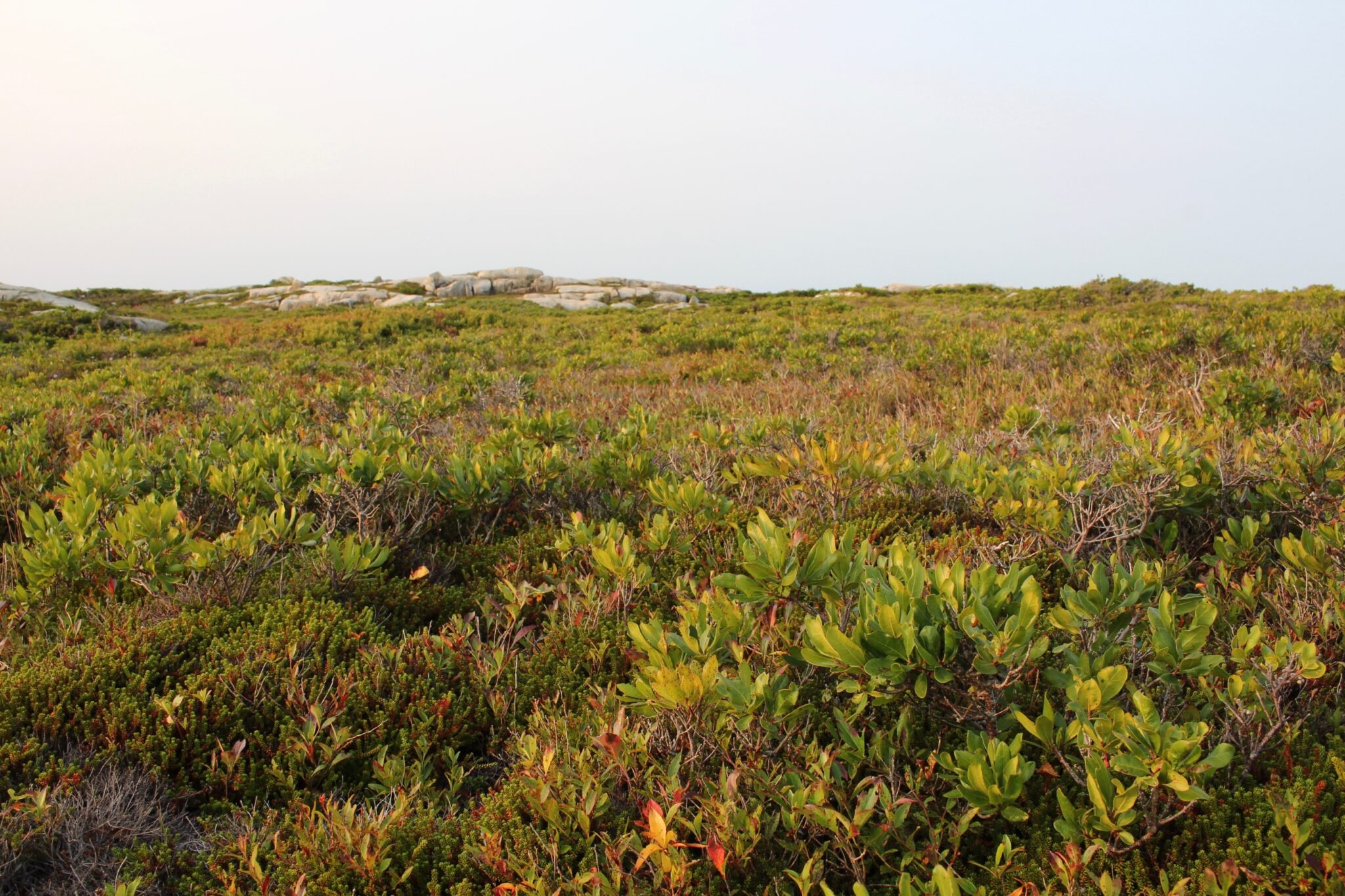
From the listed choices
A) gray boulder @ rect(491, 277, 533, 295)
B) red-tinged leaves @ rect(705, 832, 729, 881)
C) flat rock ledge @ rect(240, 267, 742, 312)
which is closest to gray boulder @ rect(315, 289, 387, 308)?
flat rock ledge @ rect(240, 267, 742, 312)

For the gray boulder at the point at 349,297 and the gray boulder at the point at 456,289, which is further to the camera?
the gray boulder at the point at 456,289

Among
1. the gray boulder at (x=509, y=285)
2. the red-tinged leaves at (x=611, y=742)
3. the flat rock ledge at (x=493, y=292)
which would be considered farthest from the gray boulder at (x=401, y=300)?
the red-tinged leaves at (x=611, y=742)

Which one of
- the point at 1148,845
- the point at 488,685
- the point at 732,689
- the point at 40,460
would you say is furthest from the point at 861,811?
the point at 40,460

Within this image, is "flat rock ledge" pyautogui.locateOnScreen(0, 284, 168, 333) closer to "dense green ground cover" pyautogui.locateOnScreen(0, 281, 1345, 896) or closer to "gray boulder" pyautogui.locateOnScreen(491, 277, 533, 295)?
"dense green ground cover" pyautogui.locateOnScreen(0, 281, 1345, 896)

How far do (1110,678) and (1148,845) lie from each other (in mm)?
384

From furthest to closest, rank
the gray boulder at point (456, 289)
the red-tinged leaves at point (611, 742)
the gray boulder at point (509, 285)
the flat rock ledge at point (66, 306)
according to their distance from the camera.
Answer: the gray boulder at point (509, 285)
the gray boulder at point (456, 289)
the flat rock ledge at point (66, 306)
the red-tinged leaves at point (611, 742)

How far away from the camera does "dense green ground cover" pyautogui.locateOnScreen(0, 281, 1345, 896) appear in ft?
5.71

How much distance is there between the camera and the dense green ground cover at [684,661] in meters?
1.74

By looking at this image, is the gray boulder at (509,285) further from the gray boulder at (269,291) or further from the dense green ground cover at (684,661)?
the dense green ground cover at (684,661)

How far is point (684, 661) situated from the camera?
2137mm

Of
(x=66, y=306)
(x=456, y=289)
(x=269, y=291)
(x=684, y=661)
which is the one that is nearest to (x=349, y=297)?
(x=456, y=289)

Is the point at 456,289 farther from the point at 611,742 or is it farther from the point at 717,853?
the point at 717,853

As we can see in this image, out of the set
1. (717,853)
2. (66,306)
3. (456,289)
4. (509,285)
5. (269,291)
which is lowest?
(717,853)

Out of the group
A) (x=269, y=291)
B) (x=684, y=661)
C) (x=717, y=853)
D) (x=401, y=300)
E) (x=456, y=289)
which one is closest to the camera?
(x=717, y=853)
